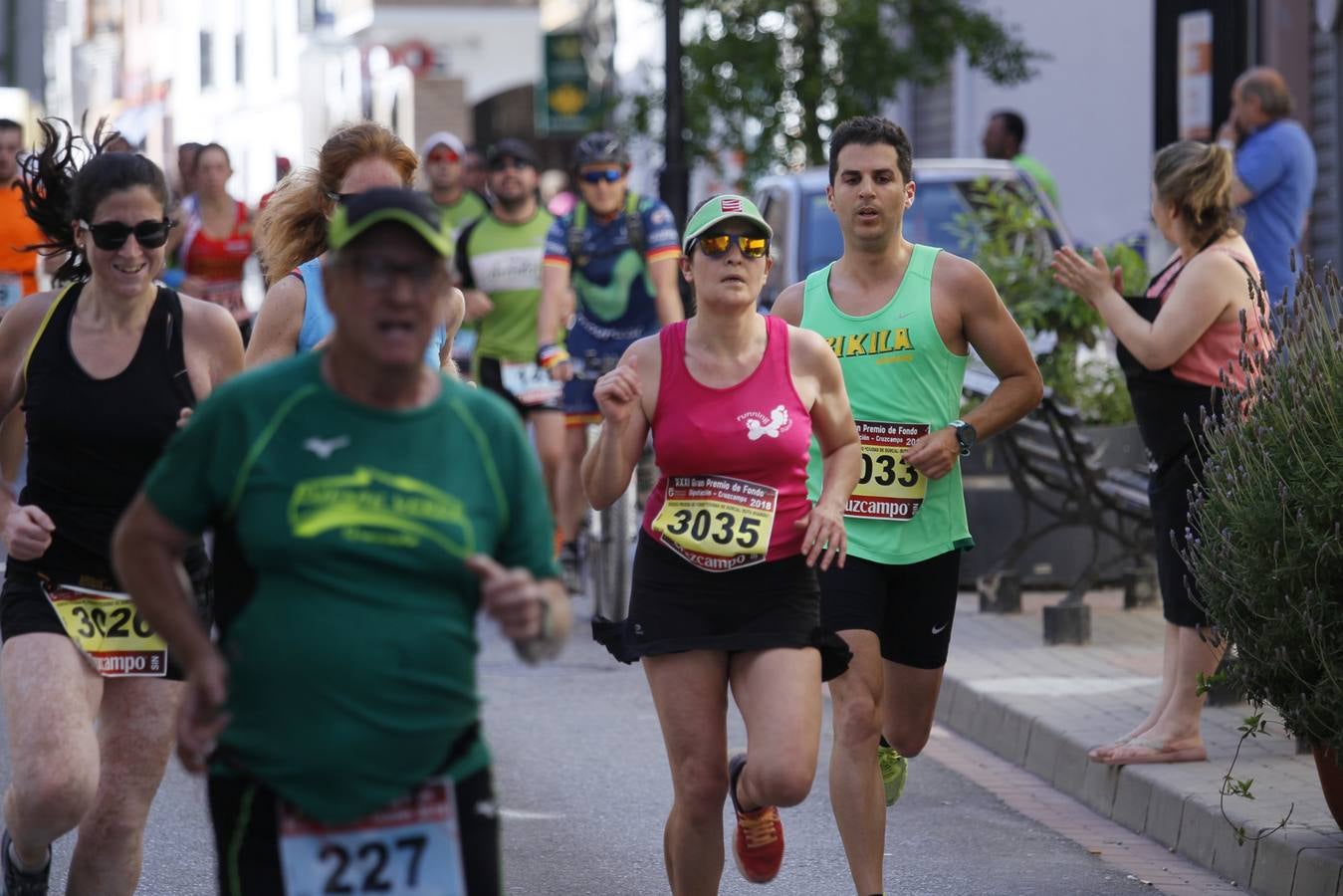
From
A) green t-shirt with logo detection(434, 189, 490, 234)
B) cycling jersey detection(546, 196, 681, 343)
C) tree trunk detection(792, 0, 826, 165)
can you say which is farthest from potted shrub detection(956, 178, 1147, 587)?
tree trunk detection(792, 0, 826, 165)

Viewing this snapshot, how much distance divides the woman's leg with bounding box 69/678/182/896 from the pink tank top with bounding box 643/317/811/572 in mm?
1178

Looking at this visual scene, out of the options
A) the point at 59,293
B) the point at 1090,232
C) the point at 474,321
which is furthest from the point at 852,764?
the point at 1090,232

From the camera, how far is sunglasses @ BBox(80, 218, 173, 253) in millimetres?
5250

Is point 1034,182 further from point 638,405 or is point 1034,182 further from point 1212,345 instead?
point 638,405

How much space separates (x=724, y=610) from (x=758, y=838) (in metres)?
0.63

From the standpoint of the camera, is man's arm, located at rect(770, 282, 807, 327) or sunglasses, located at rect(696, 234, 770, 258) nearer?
sunglasses, located at rect(696, 234, 770, 258)

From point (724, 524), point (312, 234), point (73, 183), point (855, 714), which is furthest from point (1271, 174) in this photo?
point (73, 183)

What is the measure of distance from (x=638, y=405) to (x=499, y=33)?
4638 cm

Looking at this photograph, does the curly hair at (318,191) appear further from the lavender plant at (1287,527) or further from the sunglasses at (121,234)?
the lavender plant at (1287,527)

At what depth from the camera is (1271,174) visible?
36.8 feet

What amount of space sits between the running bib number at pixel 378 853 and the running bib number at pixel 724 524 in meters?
1.73

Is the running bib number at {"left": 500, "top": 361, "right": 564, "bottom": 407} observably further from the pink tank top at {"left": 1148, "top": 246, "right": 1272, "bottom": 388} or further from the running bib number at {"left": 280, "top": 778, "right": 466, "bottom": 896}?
the running bib number at {"left": 280, "top": 778, "right": 466, "bottom": 896}

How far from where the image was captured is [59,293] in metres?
5.42

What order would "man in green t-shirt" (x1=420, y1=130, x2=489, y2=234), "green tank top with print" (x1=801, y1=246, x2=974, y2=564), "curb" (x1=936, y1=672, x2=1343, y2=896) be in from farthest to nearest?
"man in green t-shirt" (x1=420, y1=130, x2=489, y2=234), "curb" (x1=936, y1=672, x2=1343, y2=896), "green tank top with print" (x1=801, y1=246, x2=974, y2=564)
